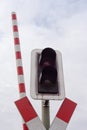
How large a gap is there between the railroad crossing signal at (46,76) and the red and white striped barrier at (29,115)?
0.13 m

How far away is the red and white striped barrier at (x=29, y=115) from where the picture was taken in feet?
10.1

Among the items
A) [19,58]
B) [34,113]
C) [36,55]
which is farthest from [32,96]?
[19,58]

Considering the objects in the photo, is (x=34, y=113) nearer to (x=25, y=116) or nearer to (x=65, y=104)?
(x=25, y=116)

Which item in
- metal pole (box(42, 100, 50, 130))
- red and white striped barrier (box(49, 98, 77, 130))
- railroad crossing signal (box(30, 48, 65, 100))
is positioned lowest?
metal pole (box(42, 100, 50, 130))

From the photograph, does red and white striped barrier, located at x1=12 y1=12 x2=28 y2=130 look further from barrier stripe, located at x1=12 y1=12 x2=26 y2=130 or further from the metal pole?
the metal pole

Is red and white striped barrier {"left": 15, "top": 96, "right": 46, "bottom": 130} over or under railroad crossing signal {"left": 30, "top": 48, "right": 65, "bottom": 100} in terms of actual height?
under

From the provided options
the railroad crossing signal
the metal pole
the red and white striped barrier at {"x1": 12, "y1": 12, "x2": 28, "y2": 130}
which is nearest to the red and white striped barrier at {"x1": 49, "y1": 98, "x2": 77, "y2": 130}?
the railroad crossing signal

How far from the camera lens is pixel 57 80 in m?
3.36

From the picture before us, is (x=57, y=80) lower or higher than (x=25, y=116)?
higher

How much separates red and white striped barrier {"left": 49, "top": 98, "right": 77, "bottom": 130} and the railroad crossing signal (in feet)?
0.32

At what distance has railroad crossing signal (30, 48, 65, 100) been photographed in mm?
3230

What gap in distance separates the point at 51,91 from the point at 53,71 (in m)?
0.23

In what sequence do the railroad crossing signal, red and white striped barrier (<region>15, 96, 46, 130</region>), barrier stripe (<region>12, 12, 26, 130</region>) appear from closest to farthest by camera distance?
red and white striped barrier (<region>15, 96, 46, 130</region>) < the railroad crossing signal < barrier stripe (<region>12, 12, 26, 130</region>)

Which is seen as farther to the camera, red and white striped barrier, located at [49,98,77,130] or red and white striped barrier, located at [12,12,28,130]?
red and white striped barrier, located at [12,12,28,130]
